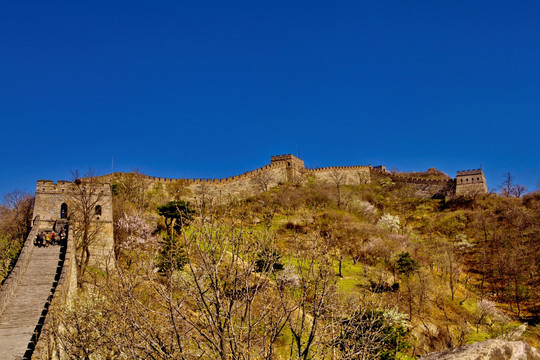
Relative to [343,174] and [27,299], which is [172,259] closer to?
[27,299]

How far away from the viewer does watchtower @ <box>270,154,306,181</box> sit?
57656 mm

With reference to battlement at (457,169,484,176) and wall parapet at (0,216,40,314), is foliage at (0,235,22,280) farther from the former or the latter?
battlement at (457,169,484,176)

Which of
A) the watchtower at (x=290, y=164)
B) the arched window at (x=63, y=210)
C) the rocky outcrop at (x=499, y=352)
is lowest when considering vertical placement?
the rocky outcrop at (x=499, y=352)

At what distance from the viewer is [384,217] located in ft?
148

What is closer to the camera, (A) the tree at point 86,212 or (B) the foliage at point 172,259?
(B) the foliage at point 172,259

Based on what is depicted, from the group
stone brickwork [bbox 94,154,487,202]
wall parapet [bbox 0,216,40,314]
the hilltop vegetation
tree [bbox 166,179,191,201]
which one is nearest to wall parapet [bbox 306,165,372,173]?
stone brickwork [bbox 94,154,487,202]

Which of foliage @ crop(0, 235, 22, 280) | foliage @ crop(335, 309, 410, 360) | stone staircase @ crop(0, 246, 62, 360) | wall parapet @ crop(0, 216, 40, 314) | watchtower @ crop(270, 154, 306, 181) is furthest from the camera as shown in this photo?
watchtower @ crop(270, 154, 306, 181)

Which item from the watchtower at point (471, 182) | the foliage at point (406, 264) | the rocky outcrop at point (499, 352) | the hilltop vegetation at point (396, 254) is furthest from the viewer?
the watchtower at point (471, 182)

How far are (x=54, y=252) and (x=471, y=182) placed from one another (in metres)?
51.2

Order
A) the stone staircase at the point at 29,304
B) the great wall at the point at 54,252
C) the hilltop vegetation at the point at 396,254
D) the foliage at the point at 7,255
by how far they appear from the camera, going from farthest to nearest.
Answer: the foliage at the point at 7,255
the hilltop vegetation at the point at 396,254
the great wall at the point at 54,252
the stone staircase at the point at 29,304

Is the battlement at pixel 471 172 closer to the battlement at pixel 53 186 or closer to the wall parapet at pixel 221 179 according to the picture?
the wall parapet at pixel 221 179

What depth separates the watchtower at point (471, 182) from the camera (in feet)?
182

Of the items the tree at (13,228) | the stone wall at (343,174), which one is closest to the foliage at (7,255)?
the tree at (13,228)

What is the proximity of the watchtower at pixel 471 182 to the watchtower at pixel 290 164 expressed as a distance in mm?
21109
